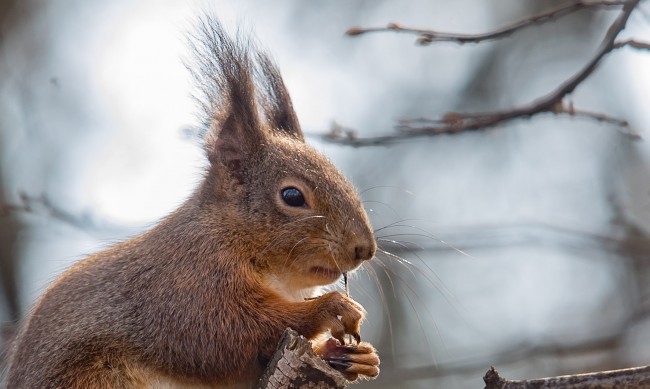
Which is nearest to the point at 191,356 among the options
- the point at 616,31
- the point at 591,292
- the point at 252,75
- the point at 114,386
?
the point at 114,386

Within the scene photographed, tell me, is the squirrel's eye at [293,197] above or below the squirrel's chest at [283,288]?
above

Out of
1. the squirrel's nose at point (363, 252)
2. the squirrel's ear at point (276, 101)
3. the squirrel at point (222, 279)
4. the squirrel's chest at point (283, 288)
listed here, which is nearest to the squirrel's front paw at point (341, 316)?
the squirrel at point (222, 279)

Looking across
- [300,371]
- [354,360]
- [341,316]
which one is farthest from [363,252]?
[300,371]

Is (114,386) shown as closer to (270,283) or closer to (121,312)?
(121,312)

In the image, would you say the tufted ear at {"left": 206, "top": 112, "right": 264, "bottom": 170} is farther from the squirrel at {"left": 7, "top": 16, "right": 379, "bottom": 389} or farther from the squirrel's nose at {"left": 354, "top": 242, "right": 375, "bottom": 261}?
the squirrel's nose at {"left": 354, "top": 242, "right": 375, "bottom": 261}

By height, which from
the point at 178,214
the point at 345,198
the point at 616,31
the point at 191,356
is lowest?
the point at 191,356

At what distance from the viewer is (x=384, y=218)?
9258mm

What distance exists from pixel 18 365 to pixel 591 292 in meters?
5.71

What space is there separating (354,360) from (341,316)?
0.18 metres

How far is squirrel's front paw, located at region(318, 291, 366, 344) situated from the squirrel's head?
0.26 m

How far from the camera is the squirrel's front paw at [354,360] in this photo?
3436mm

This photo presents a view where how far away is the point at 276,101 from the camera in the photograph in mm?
4738

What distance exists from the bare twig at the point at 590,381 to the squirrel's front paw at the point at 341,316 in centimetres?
88

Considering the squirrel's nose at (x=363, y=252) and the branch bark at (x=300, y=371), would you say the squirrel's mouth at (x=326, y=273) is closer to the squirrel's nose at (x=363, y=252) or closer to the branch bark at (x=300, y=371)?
the squirrel's nose at (x=363, y=252)
